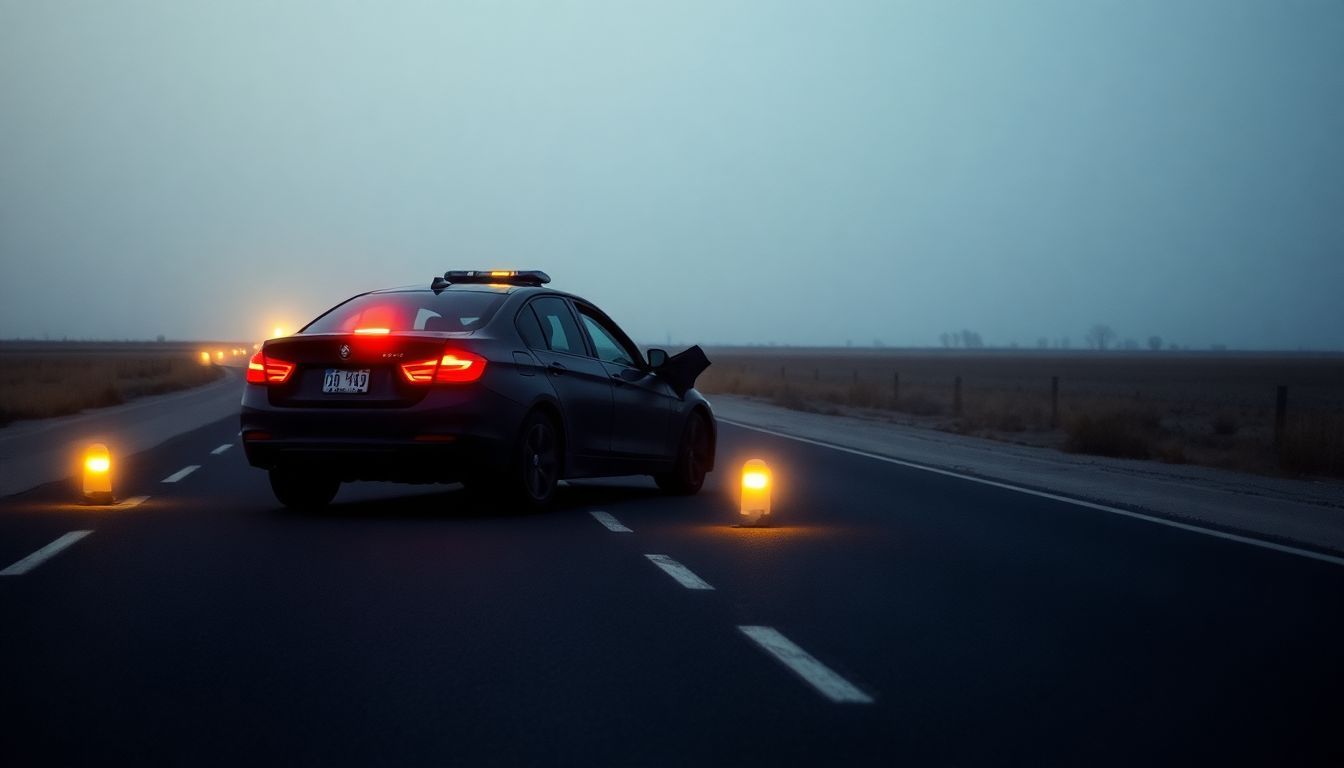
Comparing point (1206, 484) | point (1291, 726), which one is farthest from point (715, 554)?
point (1206, 484)

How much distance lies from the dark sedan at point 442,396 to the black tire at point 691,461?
3.54ft

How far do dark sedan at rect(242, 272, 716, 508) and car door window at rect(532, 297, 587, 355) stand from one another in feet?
0.04

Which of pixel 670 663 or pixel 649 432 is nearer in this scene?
pixel 670 663

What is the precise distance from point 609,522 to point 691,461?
267cm

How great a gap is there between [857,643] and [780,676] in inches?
32.0

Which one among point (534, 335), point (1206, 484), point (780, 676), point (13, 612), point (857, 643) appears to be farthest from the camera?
point (1206, 484)

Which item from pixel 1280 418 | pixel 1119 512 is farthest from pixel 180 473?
pixel 1280 418

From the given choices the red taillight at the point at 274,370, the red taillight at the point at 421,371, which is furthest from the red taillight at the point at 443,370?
the red taillight at the point at 274,370

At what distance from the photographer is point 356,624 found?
727 cm

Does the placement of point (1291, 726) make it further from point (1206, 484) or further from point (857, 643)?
point (1206, 484)

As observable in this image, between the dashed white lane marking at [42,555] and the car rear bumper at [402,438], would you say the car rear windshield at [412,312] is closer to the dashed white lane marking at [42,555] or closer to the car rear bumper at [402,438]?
the car rear bumper at [402,438]

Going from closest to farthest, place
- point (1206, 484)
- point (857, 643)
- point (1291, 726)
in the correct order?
point (1291, 726)
point (857, 643)
point (1206, 484)

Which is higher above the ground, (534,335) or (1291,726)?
(534,335)

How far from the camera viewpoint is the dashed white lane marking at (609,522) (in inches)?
436
